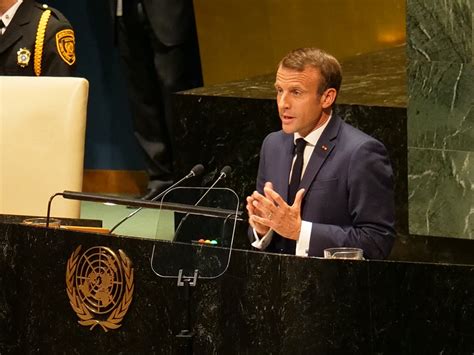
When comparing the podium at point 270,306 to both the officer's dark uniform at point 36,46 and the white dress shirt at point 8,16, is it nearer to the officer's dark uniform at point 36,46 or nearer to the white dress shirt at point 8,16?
the officer's dark uniform at point 36,46

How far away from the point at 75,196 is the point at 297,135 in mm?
792

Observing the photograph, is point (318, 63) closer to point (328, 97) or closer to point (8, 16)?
point (328, 97)

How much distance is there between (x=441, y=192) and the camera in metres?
5.61

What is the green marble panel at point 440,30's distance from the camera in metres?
5.23

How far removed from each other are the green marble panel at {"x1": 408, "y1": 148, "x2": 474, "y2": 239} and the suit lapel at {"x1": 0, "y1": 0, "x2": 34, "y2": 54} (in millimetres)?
1760

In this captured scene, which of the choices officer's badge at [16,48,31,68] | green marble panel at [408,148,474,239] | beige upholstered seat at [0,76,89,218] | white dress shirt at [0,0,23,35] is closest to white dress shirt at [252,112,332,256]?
beige upholstered seat at [0,76,89,218]

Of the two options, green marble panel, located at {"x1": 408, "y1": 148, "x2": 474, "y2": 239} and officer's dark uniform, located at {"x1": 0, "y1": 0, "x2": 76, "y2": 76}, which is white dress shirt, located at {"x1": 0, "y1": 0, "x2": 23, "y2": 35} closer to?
officer's dark uniform, located at {"x1": 0, "y1": 0, "x2": 76, "y2": 76}

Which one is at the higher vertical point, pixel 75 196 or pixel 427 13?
pixel 427 13

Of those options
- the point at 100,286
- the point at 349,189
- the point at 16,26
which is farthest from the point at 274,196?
the point at 16,26

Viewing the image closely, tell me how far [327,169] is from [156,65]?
432cm

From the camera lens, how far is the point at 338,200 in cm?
427

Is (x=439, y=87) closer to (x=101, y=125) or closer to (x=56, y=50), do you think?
(x=56, y=50)

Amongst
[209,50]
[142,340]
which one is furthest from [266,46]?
[142,340]

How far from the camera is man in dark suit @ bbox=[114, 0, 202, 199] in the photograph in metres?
8.39
